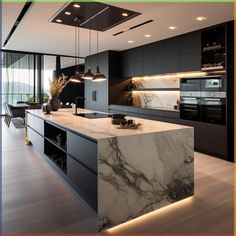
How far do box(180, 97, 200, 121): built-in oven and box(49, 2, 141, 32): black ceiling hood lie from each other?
7.26 feet

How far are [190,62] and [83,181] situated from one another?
3898 mm

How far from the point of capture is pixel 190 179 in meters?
2.95

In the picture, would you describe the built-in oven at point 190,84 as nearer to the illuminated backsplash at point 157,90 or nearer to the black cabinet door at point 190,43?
the illuminated backsplash at point 157,90

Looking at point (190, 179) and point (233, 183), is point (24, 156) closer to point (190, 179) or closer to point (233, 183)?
point (190, 179)

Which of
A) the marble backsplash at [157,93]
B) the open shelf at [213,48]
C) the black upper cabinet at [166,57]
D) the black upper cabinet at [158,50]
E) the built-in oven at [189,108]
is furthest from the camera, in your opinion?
the marble backsplash at [157,93]

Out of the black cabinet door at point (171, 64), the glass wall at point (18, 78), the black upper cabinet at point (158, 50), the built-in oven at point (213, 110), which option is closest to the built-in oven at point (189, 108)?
the built-in oven at point (213, 110)

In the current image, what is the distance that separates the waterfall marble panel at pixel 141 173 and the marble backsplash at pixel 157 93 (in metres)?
3.74

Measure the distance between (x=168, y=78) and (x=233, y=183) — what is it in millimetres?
3750

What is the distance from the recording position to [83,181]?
2.66 m

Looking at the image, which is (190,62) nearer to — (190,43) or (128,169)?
(190,43)

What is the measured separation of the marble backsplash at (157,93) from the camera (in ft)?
21.2

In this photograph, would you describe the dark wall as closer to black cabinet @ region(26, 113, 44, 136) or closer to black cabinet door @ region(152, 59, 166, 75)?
black cabinet door @ region(152, 59, 166, 75)

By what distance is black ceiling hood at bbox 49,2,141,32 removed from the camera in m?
3.73

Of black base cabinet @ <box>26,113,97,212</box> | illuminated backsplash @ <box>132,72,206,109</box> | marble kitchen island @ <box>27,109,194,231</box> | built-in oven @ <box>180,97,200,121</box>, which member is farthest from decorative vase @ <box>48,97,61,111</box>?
illuminated backsplash @ <box>132,72,206,109</box>
